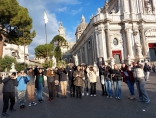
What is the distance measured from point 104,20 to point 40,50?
28.8m

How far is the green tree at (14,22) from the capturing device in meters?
22.4

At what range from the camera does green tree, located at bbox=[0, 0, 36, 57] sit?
22.4 metres

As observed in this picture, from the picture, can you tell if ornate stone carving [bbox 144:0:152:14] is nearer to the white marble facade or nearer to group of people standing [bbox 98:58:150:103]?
group of people standing [bbox 98:58:150:103]

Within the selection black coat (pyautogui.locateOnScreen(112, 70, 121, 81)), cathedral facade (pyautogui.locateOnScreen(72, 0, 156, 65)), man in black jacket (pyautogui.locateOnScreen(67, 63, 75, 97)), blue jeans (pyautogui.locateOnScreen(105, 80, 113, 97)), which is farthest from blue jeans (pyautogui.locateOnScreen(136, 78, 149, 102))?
cathedral facade (pyautogui.locateOnScreen(72, 0, 156, 65))

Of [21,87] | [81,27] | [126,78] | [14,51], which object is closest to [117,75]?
[126,78]

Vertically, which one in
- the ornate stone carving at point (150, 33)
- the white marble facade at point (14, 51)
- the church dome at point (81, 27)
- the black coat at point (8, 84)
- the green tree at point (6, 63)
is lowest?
the black coat at point (8, 84)

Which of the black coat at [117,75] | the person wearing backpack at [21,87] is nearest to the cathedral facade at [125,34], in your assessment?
the black coat at [117,75]

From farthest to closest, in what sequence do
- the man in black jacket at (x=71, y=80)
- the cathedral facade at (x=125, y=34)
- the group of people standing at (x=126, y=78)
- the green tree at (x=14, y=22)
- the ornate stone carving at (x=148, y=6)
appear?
the ornate stone carving at (x=148, y=6), the cathedral facade at (x=125, y=34), the green tree at (x=14, y=22), the man in black jacket at (x=71, y=80), the group of people standing at (x=126, y=78)

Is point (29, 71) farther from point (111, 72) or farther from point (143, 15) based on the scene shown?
point (143, 15)

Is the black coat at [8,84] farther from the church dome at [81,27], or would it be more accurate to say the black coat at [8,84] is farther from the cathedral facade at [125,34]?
the church dome at [81,27]

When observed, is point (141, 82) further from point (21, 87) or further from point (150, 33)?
point (150, 33)

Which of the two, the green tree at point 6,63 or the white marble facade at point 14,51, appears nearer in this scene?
the green tree at point 6,63

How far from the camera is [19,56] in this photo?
1689 inches

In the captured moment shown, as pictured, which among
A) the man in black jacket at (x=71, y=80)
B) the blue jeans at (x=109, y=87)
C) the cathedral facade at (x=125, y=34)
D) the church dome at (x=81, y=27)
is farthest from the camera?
the church dome at (x=81, y=27)
